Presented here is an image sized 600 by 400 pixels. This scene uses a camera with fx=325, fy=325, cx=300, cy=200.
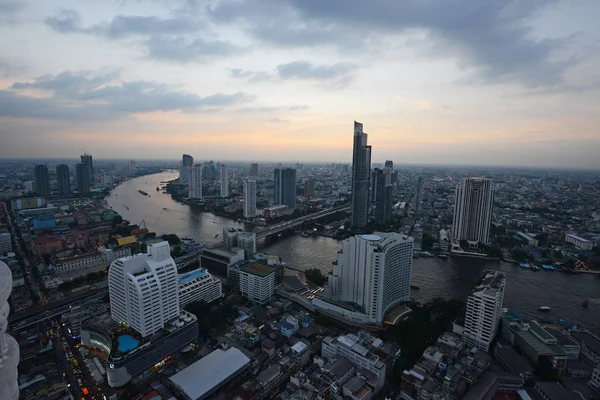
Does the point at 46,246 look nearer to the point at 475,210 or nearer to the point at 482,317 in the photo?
the point at 482,317

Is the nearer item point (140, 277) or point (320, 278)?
point (140, 277)

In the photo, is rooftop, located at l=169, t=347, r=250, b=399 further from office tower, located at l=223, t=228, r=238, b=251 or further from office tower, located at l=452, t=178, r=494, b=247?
office tower, located at l=452, t=178, r=494, b=247

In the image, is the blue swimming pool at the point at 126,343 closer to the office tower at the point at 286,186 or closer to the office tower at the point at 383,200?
the office tower at the point at 383,200

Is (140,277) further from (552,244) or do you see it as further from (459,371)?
(552,244)

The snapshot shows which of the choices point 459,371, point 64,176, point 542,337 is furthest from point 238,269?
point 64,176

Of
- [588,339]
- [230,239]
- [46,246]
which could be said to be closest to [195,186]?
[46,246]

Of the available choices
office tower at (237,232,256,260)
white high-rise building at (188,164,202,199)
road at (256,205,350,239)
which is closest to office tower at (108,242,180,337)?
office tower at (237,232,256,260)

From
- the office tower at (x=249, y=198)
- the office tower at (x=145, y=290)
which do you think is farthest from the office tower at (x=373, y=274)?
the office tower at (x=249, y=198)
